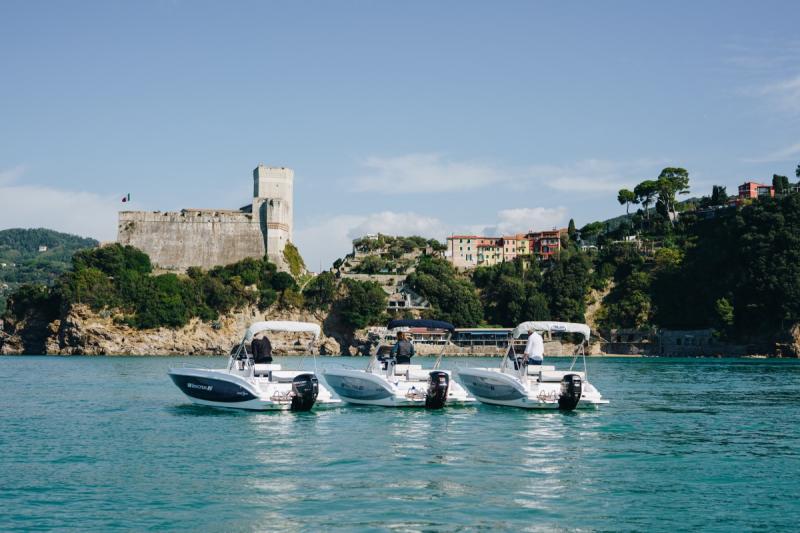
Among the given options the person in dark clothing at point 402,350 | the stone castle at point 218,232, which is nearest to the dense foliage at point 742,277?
the stone castle at point 218,232

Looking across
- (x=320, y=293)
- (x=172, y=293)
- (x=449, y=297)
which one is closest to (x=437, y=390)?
(x=172, y=293)

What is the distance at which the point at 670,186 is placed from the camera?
11600 centimetres

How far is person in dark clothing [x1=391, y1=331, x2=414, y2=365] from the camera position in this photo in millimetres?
26016

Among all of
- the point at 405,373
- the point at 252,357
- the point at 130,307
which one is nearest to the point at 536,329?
the point at 405,373

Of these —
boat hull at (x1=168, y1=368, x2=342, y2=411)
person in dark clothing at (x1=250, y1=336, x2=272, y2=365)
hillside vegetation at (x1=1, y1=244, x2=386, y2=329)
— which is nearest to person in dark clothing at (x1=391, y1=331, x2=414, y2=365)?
boat hull at (x1=168, y1=368, x2=342, y2=411)

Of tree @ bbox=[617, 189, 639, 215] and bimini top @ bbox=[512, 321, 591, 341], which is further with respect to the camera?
tree @ bbox=[617, 189, 639, 215]

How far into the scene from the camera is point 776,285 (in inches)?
3334

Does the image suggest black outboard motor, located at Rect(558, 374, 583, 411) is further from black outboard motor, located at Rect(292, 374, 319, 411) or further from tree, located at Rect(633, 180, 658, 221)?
tree, located at Rect(633, 180, 658, 221)

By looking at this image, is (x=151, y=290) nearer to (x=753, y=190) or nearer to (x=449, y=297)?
(x=449, y=297)

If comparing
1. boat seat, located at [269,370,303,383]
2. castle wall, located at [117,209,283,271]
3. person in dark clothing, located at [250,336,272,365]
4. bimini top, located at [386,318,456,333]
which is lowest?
boat seat, located at [269,370,303,383]

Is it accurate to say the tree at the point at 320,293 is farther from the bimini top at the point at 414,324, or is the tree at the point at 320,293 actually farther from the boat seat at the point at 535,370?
the boat seat at the point at 535,370

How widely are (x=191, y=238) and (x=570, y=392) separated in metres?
85.0

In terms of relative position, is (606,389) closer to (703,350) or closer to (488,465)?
(488,465)

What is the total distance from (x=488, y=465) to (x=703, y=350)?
81867 mm
